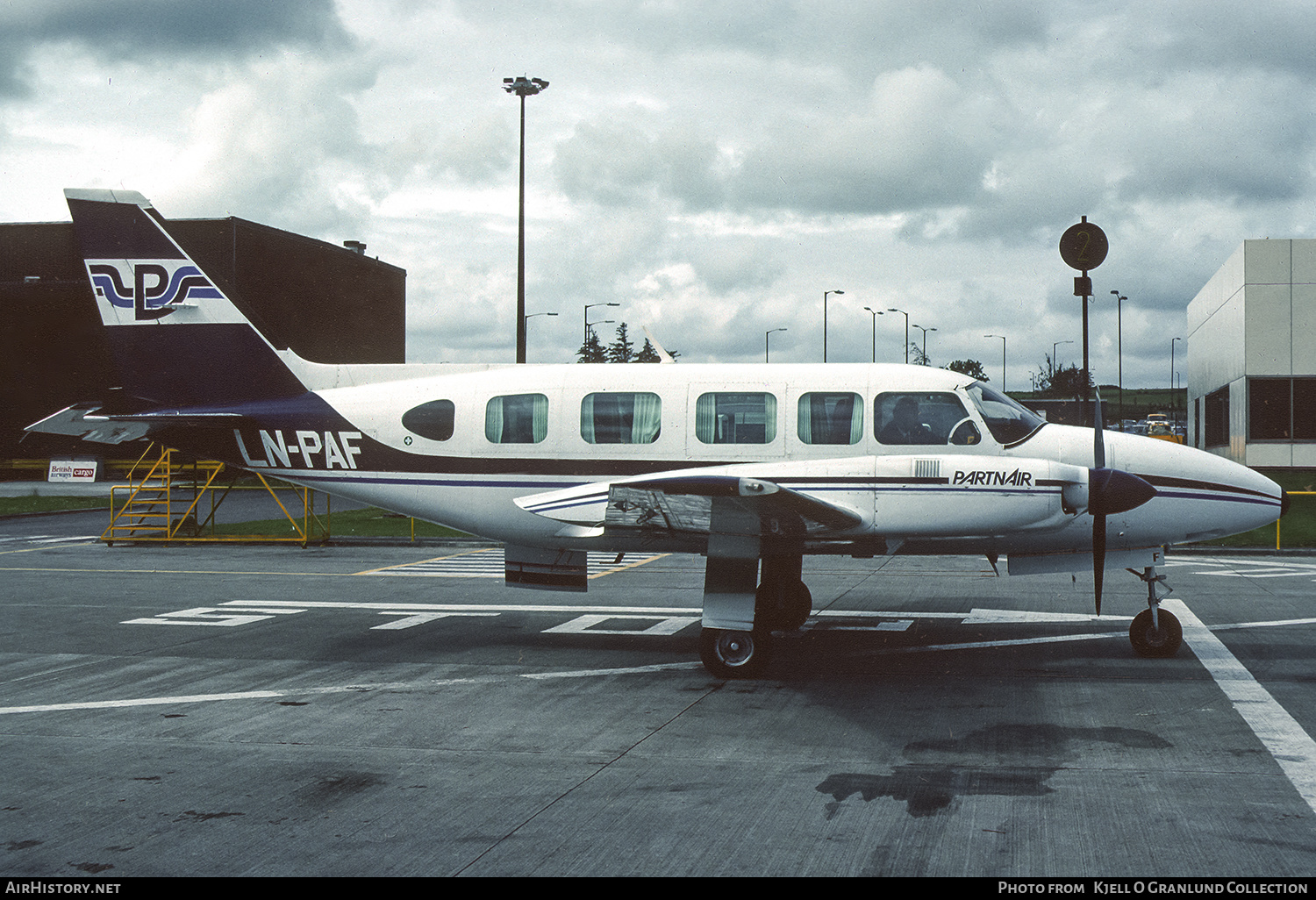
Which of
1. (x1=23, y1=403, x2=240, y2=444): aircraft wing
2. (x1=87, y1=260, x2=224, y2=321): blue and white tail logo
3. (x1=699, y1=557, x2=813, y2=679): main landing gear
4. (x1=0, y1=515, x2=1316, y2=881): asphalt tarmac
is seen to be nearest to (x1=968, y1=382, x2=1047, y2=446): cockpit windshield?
(x1=0, y1=515, x2=1316, y2=881): asphalt tarmac

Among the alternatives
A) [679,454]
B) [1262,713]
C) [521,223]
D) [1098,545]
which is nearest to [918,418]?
[1098,545]

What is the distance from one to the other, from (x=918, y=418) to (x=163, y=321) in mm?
9465

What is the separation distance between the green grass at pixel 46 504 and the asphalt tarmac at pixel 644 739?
22717 millimetres

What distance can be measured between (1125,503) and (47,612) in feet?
46.2

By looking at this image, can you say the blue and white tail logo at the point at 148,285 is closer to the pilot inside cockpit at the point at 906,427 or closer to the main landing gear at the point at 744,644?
the main landing gear at the point at 744,644

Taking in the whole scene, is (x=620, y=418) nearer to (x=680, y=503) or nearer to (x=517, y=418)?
(x=517, y=418)

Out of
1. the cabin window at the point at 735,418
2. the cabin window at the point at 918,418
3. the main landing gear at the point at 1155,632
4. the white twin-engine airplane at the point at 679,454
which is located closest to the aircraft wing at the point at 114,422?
the white twin-engine airplane at the point at 679,454

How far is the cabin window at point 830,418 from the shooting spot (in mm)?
11891

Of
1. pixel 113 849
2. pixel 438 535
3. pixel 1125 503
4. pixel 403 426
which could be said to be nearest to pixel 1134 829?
pixel 1125 503

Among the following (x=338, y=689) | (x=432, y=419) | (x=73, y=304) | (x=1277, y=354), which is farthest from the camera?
(x=73, y=304)

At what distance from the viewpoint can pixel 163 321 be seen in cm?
1380

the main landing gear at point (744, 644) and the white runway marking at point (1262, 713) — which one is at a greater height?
the main landing gear at point (744, 644)

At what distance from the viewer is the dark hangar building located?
1945 inches

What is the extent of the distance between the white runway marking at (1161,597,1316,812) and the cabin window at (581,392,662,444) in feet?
20.9
